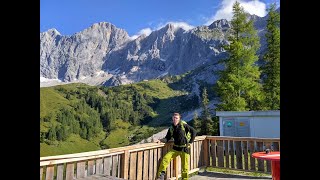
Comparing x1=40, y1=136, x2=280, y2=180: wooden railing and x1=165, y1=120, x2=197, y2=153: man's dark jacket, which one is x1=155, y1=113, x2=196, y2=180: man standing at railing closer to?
x1=165, y1=120, x2=197, y2=153: man's dark jacket

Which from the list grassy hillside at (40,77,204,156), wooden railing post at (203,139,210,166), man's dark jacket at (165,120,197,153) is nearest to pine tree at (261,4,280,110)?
wooden railing post at (203,139,210,166)

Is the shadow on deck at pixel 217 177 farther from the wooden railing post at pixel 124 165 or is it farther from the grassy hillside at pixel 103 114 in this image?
the grassy hillside at pixel 103 114

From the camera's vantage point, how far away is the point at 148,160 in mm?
7742

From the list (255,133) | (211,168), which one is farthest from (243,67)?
(211,168)

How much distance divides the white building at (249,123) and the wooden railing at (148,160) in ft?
17.3

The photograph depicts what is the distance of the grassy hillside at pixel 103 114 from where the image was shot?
4422 inches

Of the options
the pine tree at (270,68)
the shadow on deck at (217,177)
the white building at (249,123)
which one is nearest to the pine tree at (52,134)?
the pine tree at (270,68)

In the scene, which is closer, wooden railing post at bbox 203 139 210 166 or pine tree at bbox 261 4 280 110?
wooden railing post at bbox 203 139 210 166

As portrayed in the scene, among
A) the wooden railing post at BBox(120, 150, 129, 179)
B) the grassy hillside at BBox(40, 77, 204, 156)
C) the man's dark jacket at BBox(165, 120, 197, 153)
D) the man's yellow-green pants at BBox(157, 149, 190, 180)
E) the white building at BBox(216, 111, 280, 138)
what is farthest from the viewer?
the grassy hillside at BBox(40, 77, 204, 156)

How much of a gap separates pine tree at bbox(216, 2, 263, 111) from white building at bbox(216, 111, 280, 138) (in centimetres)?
1197

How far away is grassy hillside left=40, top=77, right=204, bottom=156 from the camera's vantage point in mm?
112312

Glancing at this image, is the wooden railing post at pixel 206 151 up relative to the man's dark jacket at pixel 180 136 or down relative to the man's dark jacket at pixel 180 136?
down

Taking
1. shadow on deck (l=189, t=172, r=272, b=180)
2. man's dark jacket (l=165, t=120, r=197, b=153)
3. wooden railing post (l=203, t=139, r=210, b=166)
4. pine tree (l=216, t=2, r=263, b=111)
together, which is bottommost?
shadow on deck (l=189, t=172, r=272, b=180)

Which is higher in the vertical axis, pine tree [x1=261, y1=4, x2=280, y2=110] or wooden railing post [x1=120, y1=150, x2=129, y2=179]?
pine tree [x1=261, y1=4, x2=280, y2=110]
